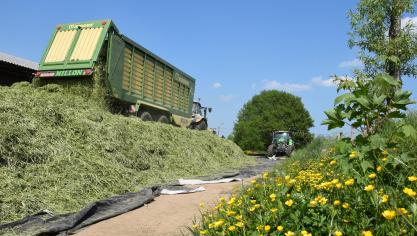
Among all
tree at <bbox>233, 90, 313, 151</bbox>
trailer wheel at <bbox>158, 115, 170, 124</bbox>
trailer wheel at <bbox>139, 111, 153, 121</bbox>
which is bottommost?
trailer wheel at <bbox>139, 111, 153, 121</bbox>

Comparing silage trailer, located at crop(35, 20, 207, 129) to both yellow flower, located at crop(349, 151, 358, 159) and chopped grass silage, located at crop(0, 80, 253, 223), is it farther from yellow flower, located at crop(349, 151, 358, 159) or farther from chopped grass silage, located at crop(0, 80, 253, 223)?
yellow flower, located at crop(349, 151, 358, 159)

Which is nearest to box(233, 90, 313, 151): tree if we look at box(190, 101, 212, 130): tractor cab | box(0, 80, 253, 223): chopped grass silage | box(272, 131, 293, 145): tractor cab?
box(272, 131, 293, 145): tractor cab

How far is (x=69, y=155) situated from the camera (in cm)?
732

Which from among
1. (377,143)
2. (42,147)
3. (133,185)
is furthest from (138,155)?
(377,143)

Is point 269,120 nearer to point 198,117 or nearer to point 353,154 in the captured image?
point 198,117

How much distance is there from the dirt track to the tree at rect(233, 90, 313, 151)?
38650mm

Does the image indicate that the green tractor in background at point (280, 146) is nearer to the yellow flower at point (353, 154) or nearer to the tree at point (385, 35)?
the tree at point (385, 35)

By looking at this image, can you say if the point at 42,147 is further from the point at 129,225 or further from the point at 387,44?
the point at 387,44

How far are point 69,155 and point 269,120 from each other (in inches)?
1670

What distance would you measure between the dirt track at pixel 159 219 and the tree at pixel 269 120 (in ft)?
127

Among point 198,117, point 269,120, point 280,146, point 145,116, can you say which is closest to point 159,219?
point 145,116

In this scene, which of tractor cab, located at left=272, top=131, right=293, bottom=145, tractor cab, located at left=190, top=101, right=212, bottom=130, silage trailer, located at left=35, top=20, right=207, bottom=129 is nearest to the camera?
silage trailer, located at left=35, top=20, right=207, bottom=129

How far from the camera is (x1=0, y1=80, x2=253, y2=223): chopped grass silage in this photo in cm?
599

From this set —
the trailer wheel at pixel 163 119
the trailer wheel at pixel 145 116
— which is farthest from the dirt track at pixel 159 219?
the trailer wheel at pixel 163 119
